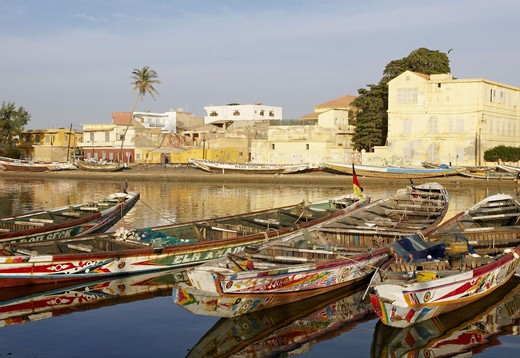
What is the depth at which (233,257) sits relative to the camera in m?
14.2

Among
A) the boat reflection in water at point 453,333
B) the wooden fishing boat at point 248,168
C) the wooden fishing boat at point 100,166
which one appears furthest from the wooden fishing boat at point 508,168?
the boat reflection in water at point 453,333

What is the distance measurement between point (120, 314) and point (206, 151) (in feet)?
192

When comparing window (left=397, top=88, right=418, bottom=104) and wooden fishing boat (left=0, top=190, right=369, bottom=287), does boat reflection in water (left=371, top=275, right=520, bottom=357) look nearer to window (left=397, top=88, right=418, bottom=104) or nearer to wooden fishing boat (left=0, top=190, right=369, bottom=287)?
wooden fishing boat (left=0, top=190, right=369, bottom=287)

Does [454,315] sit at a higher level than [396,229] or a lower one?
lower

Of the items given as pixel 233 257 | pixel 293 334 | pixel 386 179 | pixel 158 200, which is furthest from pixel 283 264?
pixel 386 179

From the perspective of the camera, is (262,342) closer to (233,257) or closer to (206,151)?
(233,257)

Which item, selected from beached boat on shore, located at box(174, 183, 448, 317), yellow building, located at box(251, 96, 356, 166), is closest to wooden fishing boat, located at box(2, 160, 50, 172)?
yellow building, located at box(251, 96, 356, 166)

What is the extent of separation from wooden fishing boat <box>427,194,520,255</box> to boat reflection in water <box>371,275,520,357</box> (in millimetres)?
1794

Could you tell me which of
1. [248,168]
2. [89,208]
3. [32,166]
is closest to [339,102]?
[248,168]

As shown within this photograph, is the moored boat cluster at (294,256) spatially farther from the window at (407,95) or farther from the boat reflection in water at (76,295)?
the window at (407,95)

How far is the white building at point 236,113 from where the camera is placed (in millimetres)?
89194

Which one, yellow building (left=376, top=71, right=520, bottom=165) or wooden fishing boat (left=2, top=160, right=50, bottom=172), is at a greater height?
yellow building (left=376, top=71, right=520, bottom=165)

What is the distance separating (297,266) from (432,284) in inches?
116

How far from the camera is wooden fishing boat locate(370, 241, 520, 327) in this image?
466 inches
